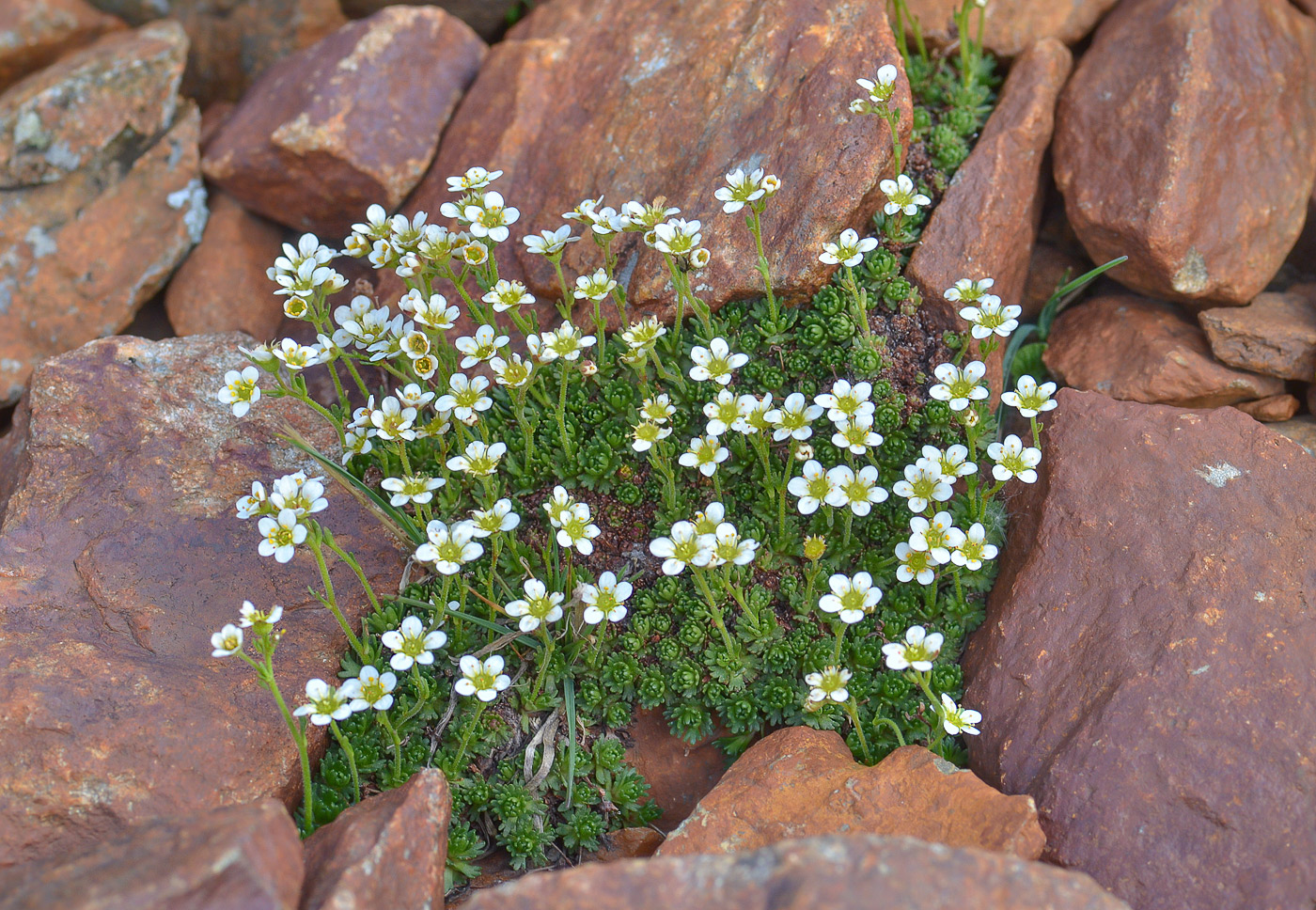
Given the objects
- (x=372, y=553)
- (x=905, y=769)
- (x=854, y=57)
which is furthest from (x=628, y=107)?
(x=905, y=769)

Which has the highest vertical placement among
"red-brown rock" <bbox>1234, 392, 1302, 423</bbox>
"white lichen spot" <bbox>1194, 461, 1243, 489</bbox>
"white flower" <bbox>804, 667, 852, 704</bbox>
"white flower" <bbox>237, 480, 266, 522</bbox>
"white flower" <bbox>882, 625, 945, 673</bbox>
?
"white flower" <bbox>237, 480, 266, 522</bbox>

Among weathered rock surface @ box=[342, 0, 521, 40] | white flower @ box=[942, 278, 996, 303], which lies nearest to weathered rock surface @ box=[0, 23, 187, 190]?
weathered rock surface @ box=[342, 0, 521, 40]

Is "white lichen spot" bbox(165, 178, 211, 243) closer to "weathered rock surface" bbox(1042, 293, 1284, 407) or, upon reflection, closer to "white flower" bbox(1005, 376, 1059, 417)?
"white flower" bbox(1005, 376, 1059, 417)

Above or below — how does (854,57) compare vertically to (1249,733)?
above

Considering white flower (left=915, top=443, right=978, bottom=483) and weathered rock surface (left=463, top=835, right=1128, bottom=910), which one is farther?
white flower (left=915, top=443, right=978, bottom=483)

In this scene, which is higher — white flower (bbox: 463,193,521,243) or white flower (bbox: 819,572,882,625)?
white flower (bbox: 463,193,521,243)

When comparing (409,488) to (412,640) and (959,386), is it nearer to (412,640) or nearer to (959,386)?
(412,640)

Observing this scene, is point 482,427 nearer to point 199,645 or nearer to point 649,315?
point 649,315
